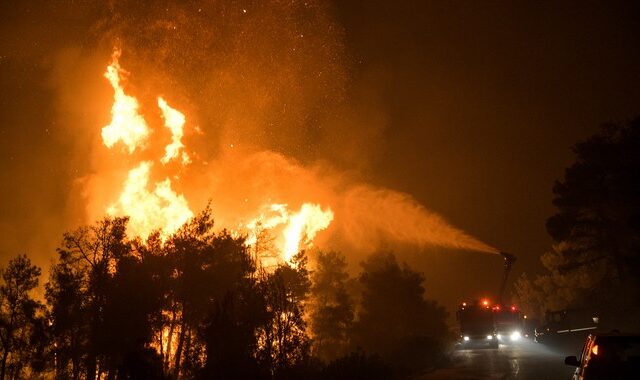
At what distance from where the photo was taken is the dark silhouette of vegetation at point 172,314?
808 inches

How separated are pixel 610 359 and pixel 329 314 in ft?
153

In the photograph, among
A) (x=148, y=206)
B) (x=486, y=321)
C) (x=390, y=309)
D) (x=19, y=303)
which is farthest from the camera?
(x=390, y=309)

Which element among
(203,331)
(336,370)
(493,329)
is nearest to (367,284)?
(493,329)

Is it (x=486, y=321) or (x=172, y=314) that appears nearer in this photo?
(x=172, y=314)

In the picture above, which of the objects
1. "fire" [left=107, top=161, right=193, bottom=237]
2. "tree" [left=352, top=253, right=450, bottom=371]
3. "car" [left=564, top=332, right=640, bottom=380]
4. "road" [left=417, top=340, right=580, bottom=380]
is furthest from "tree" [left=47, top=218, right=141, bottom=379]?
"tree" [left=352, top=253, right=450, bottom=371]

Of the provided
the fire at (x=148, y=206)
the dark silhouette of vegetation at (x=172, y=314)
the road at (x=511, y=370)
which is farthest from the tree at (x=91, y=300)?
the road at (x=511, y=370)

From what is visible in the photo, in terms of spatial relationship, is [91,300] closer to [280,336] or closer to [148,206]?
[280,336]

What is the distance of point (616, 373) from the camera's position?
10234 millimetres

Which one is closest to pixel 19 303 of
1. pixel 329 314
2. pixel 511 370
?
pixel 329 314

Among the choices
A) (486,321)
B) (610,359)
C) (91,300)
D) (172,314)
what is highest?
(91,300)

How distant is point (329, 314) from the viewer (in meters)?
55.8

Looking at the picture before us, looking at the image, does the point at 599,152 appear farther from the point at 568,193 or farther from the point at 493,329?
the point at 493,329

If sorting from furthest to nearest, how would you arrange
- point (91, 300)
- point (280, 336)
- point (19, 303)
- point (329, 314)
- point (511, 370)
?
point (329, 314) → point (19, 303) → point (91, 300) → point (511, 370) → point (280, 336)

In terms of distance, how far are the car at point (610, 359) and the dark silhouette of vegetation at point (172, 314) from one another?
12134 mm
